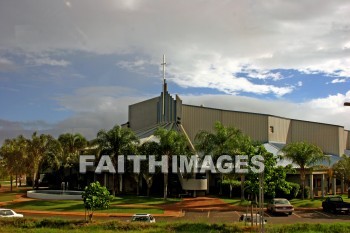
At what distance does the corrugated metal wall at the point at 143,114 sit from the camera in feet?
232

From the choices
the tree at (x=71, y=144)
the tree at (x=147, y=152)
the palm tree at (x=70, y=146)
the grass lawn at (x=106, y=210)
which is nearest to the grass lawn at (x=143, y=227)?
the grass lawn at (x=106, y=210)

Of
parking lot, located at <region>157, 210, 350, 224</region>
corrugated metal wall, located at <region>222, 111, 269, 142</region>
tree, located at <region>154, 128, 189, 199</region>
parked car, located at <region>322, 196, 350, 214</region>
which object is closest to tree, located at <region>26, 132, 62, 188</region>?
tree, located at <region>154, 128, 189, 199</region>

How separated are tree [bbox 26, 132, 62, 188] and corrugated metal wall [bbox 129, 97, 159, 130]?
52.0 ft

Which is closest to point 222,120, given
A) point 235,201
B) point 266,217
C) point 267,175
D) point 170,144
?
point 170,144

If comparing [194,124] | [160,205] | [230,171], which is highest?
[194,124]

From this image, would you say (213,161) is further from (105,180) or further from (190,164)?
(105,180)

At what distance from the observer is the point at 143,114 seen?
7400 cm

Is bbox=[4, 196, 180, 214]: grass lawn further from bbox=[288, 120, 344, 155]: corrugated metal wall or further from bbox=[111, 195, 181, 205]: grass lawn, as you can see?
bbox=[288, 120, 344, 155]: corrugated metal wall

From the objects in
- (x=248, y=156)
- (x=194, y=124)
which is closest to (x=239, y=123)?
(x=194, y=124)

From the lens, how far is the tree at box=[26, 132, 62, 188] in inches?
2424

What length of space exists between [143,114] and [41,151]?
18.9m

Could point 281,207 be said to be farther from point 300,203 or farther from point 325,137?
point 325,137

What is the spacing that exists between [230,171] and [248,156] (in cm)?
1836

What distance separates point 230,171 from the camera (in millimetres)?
45344
